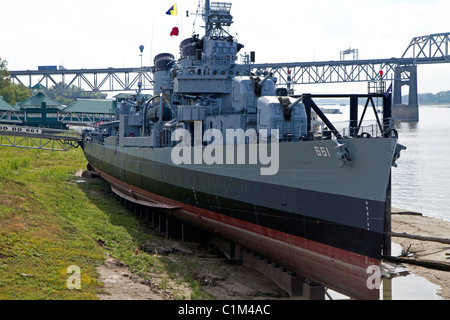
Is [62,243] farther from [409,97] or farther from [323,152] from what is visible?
[409,97]

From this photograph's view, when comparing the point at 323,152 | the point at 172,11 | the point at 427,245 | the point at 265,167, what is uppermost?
the point at 172,11

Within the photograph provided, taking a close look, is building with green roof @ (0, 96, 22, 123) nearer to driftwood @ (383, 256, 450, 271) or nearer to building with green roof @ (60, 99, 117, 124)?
building with green roof @ (60, 99, 117, 124)

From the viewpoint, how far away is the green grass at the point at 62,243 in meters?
15.2

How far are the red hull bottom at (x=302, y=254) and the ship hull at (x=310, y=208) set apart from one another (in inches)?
1.2

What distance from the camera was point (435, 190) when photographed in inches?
1903

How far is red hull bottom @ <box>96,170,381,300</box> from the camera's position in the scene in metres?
16.1

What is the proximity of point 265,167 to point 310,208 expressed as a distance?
2.63 meters

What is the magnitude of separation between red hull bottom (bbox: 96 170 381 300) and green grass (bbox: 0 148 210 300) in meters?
2.44

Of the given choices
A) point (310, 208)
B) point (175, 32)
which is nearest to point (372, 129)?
point (310, 208)

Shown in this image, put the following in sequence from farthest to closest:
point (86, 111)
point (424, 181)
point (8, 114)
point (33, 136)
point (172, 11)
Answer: point (86, 111) → point (8, 114) → point (424, 181) → point (33, 136) → point (172, 11)

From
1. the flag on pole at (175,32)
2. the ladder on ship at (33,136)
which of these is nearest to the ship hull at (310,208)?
the flag on pole at (175,32)

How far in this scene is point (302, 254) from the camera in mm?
17922

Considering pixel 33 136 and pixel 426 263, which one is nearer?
pixel 426 263
